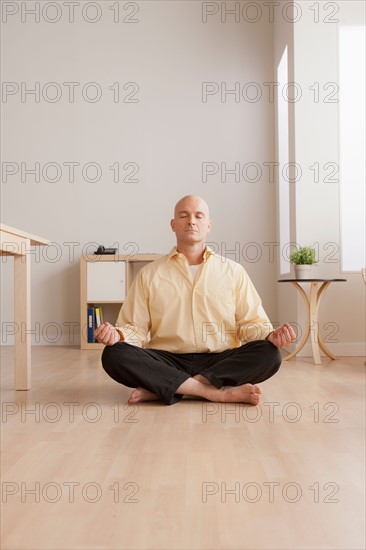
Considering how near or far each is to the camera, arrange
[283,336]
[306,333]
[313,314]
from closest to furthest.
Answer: [283,336] → [313,314] → [306,333]

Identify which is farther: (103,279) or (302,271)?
(103,279)

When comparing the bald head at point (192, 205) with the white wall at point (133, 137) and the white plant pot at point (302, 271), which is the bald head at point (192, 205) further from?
the white wall at point (133, 137)

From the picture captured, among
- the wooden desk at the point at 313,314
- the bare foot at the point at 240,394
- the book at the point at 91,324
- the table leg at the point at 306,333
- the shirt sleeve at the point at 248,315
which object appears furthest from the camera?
the book at the point at 91,324

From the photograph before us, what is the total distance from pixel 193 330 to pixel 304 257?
1.79 meters

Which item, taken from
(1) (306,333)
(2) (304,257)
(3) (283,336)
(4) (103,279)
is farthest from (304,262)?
(3) (283,336)

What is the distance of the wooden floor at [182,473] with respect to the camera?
1.26m

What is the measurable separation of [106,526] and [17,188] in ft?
16.5

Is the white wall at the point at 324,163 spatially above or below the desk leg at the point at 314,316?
above

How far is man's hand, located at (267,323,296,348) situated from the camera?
101 inches

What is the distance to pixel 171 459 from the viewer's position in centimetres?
182

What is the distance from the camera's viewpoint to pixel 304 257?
4445 millimetres

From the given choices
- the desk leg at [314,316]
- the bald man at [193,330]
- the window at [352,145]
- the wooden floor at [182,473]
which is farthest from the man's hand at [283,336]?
the window at [352,145]

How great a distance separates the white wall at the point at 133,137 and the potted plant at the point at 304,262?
1.38 metres

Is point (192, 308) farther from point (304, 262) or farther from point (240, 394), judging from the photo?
point (304, 262)
